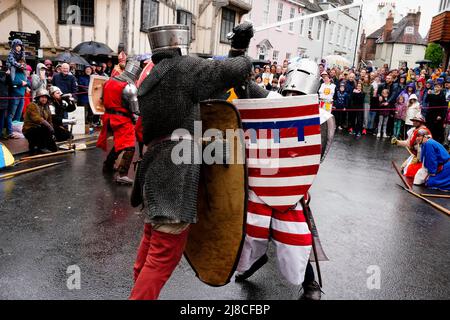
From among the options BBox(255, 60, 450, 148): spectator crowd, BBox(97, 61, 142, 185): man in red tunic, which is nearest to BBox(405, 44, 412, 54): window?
BBox(255, 60, 450, 148): spectator crowd

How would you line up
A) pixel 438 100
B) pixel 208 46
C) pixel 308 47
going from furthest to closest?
1. pixel 308 47
2. pixel 208 46
3. pixel 438 100

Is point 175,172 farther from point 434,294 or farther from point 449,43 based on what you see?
point 449,43

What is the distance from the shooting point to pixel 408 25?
1833 inches

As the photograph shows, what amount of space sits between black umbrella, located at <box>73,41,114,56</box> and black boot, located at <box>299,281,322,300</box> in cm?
1100

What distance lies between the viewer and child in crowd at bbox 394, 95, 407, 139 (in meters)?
12.1

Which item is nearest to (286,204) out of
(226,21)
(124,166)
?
(124,166)

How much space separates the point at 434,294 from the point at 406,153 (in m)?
7.93

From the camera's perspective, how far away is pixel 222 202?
2494 millimetres

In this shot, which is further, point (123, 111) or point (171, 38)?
point (123, 111)

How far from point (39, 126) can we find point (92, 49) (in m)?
5.75

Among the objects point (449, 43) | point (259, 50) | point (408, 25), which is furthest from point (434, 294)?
point (408, 25)

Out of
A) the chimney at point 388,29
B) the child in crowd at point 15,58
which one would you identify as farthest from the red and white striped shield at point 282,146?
the chimney at point 388,29

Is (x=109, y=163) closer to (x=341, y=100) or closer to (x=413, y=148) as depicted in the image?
(x=413, y=148)

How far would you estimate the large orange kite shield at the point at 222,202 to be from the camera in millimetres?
2414
